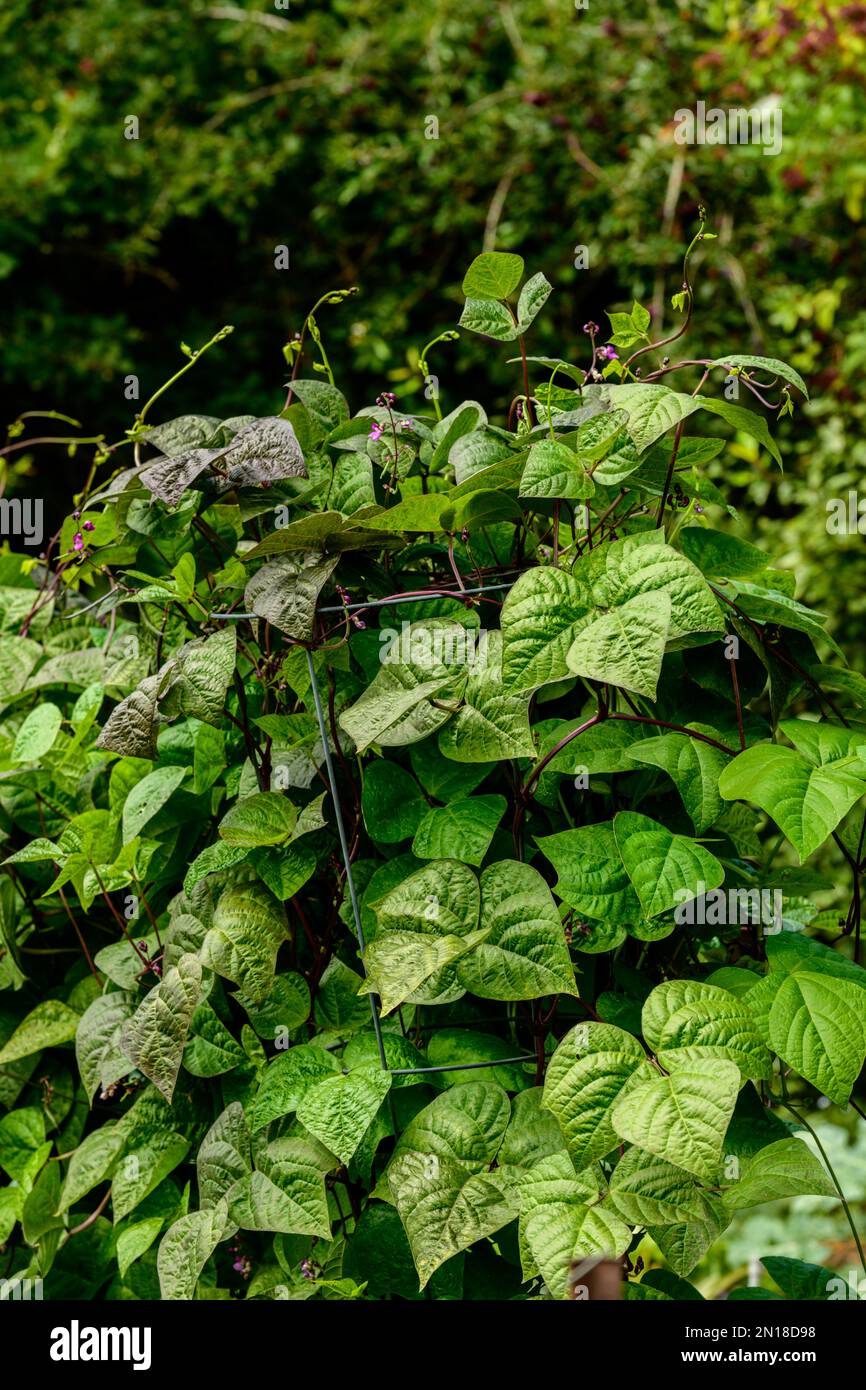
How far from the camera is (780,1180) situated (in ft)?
3.19

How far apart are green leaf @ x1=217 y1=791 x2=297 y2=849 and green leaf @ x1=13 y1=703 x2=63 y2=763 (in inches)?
12.5

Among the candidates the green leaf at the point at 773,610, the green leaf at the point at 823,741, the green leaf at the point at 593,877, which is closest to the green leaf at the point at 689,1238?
the green leaf at the point at 593,877

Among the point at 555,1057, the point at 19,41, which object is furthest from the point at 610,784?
the point at 19,41

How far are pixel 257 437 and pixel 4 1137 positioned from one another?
85 centimetres

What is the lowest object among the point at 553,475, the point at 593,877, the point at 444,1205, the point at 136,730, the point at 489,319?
the point at 444,1205

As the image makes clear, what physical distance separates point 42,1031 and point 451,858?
606 mm

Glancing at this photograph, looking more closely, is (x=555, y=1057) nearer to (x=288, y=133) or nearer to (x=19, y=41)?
(x=288, y=133)

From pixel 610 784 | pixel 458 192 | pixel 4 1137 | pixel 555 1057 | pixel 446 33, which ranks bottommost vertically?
pixel 4 1137

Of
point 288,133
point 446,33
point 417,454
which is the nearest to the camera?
point 417,454

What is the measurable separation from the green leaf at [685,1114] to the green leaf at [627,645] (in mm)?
281

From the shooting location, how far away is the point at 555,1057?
0.96m

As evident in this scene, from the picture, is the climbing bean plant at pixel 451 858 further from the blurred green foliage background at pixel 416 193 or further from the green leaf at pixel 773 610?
the blurred green foliage background at pixel 416 193

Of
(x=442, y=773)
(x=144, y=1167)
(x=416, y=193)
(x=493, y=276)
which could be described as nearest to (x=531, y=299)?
(x=493, y=276)

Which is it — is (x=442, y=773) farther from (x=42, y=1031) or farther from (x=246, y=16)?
(x=246, y=16)
